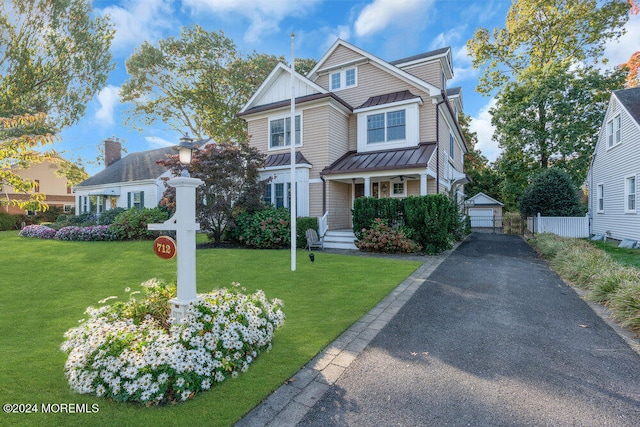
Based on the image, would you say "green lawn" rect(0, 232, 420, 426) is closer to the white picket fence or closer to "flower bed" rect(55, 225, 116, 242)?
A: "flower bed" rect(55, 225, 116, 242)

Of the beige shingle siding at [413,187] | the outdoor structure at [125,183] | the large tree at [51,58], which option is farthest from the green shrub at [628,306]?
the large tree at [51,58]

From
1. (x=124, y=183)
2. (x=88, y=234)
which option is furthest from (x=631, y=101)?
(x=124, y=183)

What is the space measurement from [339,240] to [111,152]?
25201mm

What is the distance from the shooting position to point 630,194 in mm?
13641

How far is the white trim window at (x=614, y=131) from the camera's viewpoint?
14805 millimetres

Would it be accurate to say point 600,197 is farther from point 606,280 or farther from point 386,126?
point 606,280

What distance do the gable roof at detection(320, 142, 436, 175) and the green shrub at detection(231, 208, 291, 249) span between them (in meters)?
3.18

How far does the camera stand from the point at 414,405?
9.16 ft

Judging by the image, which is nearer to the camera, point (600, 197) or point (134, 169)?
point (600, 197)

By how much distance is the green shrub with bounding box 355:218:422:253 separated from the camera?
1111 cm

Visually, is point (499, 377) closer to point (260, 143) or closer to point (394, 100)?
point (394, 100)

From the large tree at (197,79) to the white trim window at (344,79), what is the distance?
960 centimetres

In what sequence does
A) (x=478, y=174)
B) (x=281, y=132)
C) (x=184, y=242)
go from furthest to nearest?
(x=478, y=174), (x=281, y=132), (x=184, y=242)

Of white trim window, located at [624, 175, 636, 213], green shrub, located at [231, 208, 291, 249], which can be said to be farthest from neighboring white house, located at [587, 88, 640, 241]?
green shrub, located at [231, 208, 291, 249]
